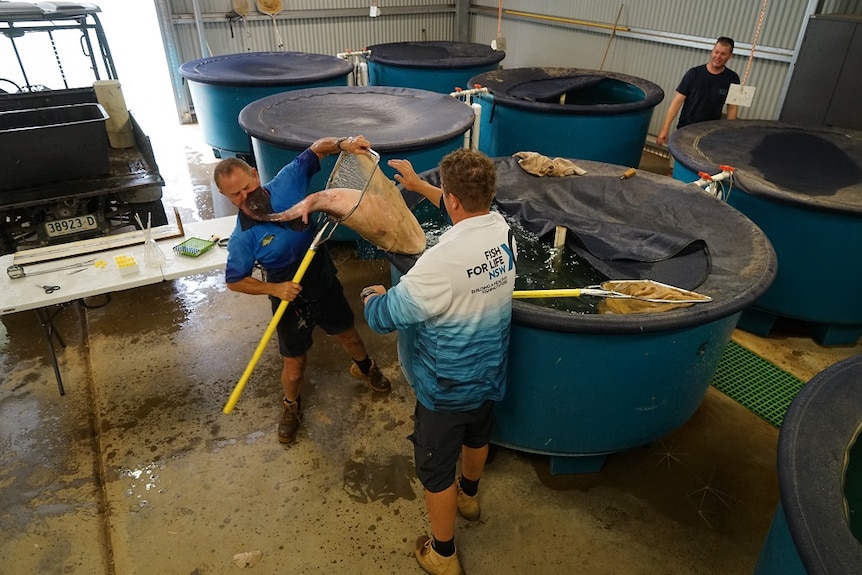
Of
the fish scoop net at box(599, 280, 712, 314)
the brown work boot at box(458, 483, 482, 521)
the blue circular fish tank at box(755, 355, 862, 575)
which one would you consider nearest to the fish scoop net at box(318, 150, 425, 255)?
the fish scoop net at box(599, 280, 712, 314)

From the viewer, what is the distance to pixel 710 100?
4.93m

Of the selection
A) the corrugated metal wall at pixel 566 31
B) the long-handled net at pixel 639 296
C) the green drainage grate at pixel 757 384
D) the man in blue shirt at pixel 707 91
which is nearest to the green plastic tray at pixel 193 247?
the long-handled net at pixel 639 296

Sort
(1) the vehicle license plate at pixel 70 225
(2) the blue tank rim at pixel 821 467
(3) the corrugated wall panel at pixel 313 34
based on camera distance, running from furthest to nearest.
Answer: (3) the corrugated wall panel at pixel 313 34 < (1) the vehicle license plate at pixel 70 225 < (2) the blue tank rim at pixel 821 467

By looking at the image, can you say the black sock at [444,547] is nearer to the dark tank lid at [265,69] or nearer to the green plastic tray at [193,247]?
the green plastic tray at [193,247]

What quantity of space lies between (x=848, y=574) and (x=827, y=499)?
200 millimetres

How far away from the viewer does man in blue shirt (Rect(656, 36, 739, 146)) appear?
15.9ft

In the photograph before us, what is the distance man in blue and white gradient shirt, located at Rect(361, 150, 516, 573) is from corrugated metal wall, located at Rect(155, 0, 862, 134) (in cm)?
450

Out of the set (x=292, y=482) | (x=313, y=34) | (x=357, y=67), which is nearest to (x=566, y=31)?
(x=357, y=67)

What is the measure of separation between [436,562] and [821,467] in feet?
4.62

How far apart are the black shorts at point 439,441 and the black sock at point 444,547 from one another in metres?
0.27

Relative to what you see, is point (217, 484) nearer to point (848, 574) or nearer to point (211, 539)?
point (211, 539)

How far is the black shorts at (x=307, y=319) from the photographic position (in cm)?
273

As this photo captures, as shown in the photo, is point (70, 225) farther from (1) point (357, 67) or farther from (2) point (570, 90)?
(2) point (570, 90)

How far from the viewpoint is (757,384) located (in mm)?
3328
